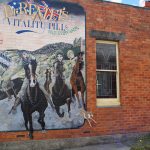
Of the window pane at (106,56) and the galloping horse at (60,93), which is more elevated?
the window pane at (106,56)

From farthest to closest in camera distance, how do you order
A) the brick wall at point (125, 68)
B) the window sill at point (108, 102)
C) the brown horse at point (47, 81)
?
the window sill at point (108, 102) → the brick wall at point (125, 68) → the brown horse at point (47, 81)

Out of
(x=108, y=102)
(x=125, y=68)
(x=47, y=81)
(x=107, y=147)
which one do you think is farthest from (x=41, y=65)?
(x=107, y=147)

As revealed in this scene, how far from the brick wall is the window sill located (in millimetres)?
153

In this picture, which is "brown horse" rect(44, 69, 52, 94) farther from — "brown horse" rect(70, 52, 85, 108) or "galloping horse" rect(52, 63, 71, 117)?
"brown horse" rect(70, 52, 85, 108)

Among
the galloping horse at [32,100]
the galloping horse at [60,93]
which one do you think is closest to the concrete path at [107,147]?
the galloping horse at [60,93]

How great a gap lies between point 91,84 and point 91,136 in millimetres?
1646

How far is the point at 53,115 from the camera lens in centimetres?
933

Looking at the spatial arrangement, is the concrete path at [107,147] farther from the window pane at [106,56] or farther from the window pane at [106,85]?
the window pane at [106,56]

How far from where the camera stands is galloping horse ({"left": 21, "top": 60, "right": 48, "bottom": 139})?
8.99 m

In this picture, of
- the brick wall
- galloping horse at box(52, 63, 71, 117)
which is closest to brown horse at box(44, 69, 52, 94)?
galloping horse at box(52, 63, 71, 117)

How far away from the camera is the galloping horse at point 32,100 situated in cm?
899

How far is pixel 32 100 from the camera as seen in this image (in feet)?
29.9

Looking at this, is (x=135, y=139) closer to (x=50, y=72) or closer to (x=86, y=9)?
(x=50, y=72)

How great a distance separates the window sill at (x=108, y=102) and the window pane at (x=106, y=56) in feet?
3.55
